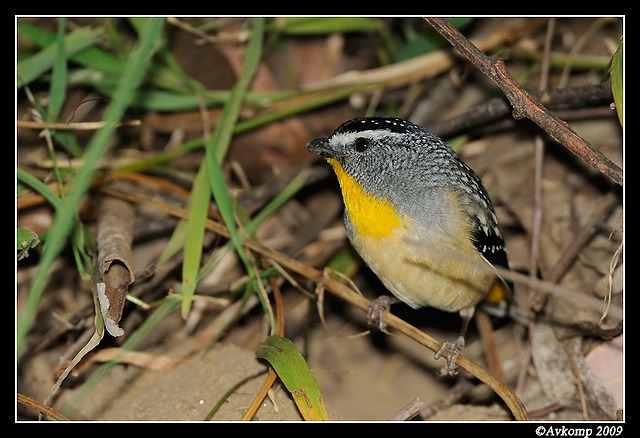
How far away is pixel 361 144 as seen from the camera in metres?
3.53

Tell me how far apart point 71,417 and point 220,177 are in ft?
5.09

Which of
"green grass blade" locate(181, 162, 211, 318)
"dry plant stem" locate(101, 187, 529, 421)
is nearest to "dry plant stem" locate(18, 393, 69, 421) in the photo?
"green grass blade" locate(181, 162, 211, 318)

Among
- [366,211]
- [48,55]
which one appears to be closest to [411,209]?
[366,211]

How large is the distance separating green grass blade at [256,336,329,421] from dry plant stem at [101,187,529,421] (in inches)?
21.2

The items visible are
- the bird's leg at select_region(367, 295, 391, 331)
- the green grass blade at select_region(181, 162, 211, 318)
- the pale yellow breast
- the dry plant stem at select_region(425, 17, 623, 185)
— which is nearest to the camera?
the dry plant stem at select_region(425, 17, 623, 185)

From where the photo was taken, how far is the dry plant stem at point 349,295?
3.39 metres

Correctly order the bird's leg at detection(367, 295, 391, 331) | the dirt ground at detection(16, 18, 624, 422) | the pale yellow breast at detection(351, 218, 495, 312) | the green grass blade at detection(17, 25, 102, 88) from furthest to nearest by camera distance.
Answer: the green grass blade at detection(17, 25, 102, 88) < the bird's leg at detection(367, 295, 391, 331) < the dirt ground at detection(16, 18, 624, 422) < the pale yellow breast at detection(351, 218, 495, 312)

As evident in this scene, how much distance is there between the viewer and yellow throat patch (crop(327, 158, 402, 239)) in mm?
3426

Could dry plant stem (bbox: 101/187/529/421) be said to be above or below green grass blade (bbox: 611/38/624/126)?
below

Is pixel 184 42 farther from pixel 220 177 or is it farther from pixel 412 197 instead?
pixel 412 197

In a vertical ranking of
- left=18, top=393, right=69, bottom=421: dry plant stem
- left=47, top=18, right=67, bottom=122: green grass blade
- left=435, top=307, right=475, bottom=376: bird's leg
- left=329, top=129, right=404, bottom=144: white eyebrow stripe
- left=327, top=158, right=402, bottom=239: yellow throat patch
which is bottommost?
left=18, top=393, right=69, bottom=421: dry plant stem

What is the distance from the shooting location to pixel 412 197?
345cm

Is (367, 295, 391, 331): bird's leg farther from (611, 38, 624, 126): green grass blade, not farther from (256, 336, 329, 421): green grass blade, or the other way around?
(611, 38, 624, 126): green grass blade

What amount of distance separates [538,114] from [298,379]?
1714 mm
